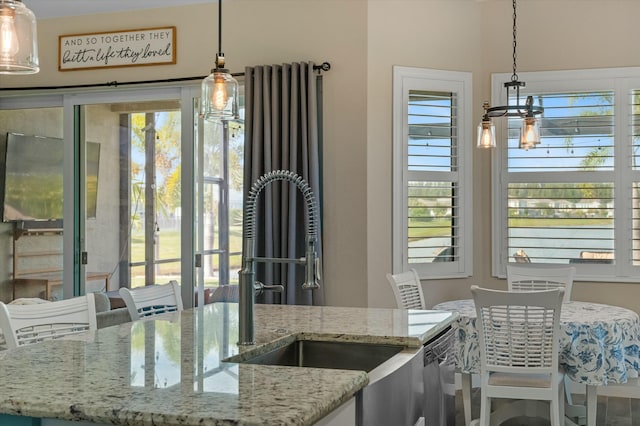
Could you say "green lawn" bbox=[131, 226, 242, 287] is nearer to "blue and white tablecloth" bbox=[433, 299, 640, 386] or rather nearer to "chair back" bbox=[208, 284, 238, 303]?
"chair back" bbox=[208, 284, 238, 303]

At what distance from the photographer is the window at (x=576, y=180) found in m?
5.44

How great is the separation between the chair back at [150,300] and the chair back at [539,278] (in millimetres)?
2721

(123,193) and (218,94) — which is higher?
(218,94)

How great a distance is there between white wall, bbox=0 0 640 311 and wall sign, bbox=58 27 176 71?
0.06 meters

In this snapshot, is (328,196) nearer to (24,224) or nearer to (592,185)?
(592,185)

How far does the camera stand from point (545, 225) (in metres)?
5.58

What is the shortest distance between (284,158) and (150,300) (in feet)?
7.14

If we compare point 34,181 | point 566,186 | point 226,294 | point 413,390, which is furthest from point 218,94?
point 34,181

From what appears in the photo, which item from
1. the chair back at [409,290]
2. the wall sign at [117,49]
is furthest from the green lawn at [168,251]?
the chair back at [409,290]

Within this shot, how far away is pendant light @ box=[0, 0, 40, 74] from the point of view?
203cm

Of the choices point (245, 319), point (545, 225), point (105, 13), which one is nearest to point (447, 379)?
point (245, 319)

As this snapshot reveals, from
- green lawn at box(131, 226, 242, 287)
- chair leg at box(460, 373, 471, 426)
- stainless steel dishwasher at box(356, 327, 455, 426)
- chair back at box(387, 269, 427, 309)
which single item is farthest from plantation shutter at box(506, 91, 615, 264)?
stainless steel dishwasher at box(356, 327, 455, 426)

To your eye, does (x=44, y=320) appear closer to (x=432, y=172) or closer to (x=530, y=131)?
(x=530, y=131)

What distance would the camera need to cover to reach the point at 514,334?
3967mm
